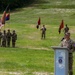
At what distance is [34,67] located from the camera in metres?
18.1

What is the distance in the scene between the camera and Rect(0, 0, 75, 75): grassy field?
709 inches

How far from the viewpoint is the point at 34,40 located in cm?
3919

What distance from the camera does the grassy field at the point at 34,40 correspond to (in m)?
18.0

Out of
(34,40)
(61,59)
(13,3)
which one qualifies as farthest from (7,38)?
(13,3)

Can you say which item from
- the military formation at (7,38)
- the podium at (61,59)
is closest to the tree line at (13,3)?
the military formation at (7,38)

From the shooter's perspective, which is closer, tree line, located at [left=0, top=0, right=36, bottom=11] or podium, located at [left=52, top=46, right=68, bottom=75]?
podium, located at [left=52, top=46, right=68, bottom=75]

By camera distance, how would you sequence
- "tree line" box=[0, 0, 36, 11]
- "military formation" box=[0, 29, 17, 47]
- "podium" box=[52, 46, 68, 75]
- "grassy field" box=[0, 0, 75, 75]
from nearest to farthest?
"podium" box=[52, 46, 68, 75] → "grassy field" box=[0, 0, 75, 75] → "military formation" box=[0, 29, 17, 47] → "tree line" box=[0, 0, 36, 11]

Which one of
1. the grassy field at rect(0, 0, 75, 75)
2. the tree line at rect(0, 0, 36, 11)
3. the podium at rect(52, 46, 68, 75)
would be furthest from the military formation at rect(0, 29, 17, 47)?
the tree line at rect(0, 0, 36, 11)

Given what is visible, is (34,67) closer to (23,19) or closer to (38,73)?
(38,73)

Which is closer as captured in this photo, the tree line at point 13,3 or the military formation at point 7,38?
the military formation at point 7,38

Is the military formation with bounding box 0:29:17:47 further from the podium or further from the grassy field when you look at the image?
the podium

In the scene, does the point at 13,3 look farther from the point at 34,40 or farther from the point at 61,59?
the point at 61,59

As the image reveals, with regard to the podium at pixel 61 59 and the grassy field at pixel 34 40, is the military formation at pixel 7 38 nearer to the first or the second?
the grassy field at pixel 34 40

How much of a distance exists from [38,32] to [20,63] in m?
26.3
